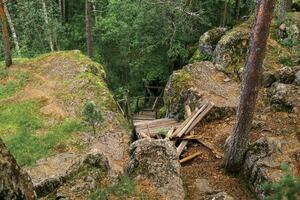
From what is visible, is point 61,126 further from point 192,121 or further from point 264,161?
point 264,161

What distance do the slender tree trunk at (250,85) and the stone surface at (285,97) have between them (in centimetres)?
366

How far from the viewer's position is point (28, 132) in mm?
15047

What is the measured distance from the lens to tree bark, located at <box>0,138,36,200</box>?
5234 millimetres

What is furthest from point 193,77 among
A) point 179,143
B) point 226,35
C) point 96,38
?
point 96,38

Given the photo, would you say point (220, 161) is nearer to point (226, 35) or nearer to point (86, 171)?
point (86, 171)

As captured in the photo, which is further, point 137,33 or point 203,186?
point 137,33

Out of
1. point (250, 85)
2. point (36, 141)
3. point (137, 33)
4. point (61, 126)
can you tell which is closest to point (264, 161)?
point (250, 85)

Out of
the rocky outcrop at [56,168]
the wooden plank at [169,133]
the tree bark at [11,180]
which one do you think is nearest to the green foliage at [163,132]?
the wooden plank at [169,133]

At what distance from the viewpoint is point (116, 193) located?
8844 mm

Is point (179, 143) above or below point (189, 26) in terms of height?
below

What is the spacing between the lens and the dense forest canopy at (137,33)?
895 inches

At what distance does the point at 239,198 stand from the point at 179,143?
12.5ft

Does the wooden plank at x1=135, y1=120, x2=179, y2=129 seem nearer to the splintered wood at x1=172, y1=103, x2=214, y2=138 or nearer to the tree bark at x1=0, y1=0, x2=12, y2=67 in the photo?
the splintered wood at x1=172, y1=103, x2=214, y2=138

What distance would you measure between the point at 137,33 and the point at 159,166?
14426 mm
